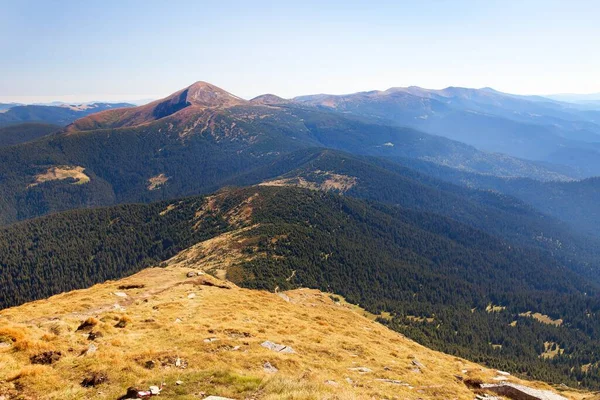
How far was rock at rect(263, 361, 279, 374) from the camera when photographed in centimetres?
2849

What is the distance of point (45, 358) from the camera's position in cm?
2673

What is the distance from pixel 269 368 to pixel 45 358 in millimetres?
17887

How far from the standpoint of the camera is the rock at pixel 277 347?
3572 cm

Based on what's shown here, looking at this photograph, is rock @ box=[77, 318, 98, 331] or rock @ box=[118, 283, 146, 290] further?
rock @ box=[118, 283, 146, 290]

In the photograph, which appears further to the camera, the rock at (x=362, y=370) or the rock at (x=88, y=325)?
the rock at (x=88, y=325)

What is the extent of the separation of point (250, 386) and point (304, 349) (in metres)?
16.1

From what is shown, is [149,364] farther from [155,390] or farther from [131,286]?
[131,286]

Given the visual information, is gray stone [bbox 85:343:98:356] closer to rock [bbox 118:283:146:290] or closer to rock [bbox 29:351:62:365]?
rock [bbox 29:351:62:365]

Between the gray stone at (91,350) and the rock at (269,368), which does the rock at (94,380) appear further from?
the rock at (269,368)

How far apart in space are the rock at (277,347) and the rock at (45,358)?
18.3 metres

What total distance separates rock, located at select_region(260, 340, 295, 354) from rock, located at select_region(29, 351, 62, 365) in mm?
18327

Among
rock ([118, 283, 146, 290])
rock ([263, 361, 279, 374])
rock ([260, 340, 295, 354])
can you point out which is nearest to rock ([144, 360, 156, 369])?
rock ([263, 361, 279, 374])

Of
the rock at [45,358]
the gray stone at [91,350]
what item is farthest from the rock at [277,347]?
the rock at [45,358]

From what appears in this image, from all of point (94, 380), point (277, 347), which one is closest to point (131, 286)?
point (277, 347)
